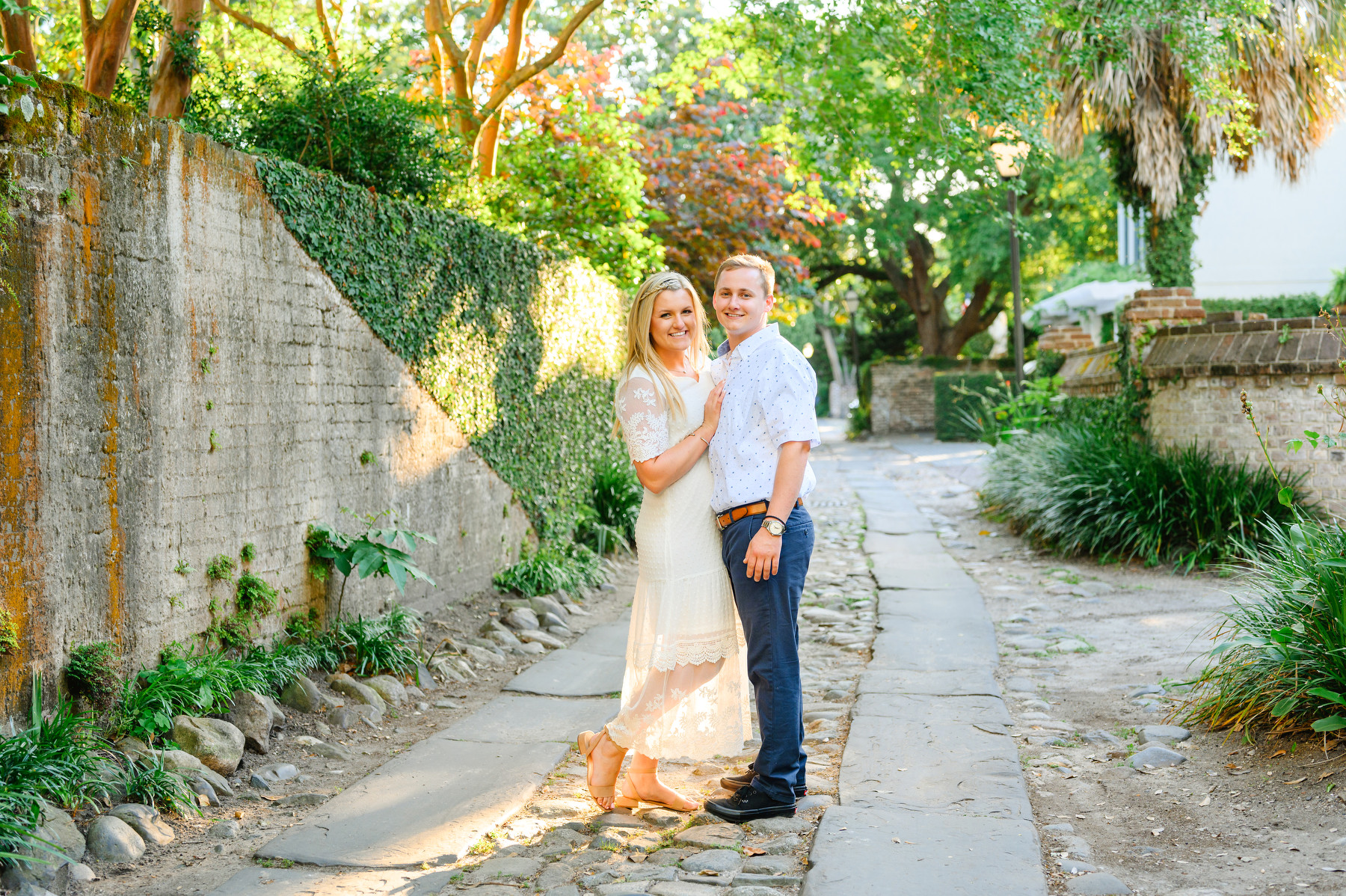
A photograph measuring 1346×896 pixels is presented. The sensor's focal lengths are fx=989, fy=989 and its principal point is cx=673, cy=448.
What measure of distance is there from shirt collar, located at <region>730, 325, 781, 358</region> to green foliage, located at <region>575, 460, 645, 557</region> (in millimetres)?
5325

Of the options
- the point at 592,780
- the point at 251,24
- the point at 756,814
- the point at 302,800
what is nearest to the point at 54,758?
the point at 302,800

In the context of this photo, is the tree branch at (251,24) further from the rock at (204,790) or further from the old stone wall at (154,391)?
the rock at (204,790)

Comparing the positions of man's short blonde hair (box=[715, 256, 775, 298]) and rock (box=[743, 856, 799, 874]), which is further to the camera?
man's short blonde hair (box=[715, 256, 775, 298])

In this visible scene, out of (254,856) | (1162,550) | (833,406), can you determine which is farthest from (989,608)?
(833,406)

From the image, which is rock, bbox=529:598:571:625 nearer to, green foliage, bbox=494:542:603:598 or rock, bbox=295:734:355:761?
green foliage, bbox=494:542:603:598

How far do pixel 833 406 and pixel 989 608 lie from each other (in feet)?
140

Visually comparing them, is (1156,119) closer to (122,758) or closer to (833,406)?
(122,758)

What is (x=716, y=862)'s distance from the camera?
3092 millimetres

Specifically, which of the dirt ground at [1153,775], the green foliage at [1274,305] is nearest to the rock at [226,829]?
the dirt ground at [1153,775]

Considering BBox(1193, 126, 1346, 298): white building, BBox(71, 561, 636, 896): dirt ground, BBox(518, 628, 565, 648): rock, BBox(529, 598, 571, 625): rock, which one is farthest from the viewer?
BBox(1193, 126, 1346, 298): white building

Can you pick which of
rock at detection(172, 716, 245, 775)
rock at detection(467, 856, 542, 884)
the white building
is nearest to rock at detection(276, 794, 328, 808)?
rock at detection(172, 716, 245, 775)

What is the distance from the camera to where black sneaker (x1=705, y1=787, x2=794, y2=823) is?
340 cm

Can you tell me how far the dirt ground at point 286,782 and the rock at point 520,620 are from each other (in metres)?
0.16

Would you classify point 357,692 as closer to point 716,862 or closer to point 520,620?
point 520,620
